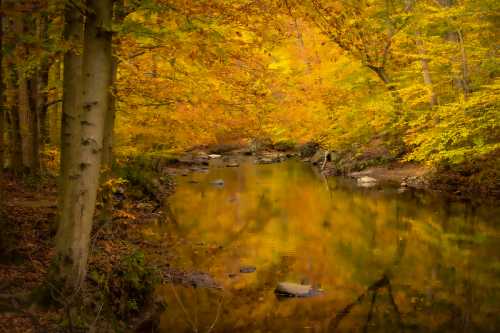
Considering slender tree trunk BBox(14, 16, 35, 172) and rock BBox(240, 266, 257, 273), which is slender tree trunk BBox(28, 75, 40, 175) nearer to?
slender tree trunk BBox(14, 16, 35, 172)

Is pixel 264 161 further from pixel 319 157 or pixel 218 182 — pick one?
pixel 218 182

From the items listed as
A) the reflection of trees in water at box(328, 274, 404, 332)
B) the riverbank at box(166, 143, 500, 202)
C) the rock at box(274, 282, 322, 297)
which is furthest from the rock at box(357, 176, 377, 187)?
the rock at box(274, 282, 322, 297)

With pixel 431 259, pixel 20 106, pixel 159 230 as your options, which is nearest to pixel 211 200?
pixel 159 230

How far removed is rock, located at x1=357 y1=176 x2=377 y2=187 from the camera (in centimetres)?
2508

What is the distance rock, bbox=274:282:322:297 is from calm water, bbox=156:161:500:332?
9.3 inches

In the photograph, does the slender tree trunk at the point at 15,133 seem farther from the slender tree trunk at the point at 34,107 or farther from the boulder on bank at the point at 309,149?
the boulder on bank at the point at 309,149

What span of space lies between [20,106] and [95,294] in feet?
30.3

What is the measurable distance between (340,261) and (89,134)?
8.12 m

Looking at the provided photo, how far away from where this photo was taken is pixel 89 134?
6457 millimetres

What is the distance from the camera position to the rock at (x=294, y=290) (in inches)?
408

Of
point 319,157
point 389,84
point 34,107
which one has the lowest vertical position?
point 319,157

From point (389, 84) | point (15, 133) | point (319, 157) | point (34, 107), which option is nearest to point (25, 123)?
point (15, 133)

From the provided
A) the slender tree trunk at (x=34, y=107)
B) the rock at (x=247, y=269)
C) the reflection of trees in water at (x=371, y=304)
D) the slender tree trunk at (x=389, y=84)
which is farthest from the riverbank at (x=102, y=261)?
the slender tree trunk at (x=389, y=84)

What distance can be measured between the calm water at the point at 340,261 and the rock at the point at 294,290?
9.3 inches
